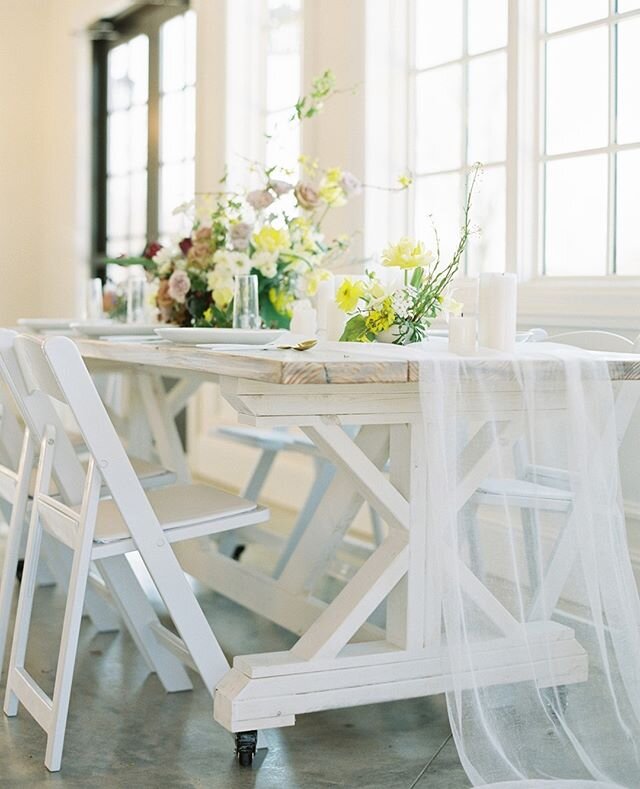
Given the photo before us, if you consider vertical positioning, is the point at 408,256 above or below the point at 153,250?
below

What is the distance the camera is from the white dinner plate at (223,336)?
2.67 m

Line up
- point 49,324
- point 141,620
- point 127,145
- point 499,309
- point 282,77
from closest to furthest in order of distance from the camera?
point 499,309 → point 141,620 → point 49,324 → point 282,77 → point 127,145

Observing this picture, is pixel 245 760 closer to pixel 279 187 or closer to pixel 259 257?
pixel 259 257

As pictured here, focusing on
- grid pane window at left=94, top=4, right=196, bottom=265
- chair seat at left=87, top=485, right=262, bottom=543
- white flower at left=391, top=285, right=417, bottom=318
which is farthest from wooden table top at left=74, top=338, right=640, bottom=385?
grid pane window at left=94, top=4, right=196, bottom=265

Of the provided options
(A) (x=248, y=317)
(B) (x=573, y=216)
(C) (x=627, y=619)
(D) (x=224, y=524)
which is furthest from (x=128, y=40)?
(C) (x=627, y=619)

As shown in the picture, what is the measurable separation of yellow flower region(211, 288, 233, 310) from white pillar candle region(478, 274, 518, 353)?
44.3 inches

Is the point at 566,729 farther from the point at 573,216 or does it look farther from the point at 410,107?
the point at 410,107

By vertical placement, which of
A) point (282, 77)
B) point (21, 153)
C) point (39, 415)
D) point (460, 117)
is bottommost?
point (39, 415)

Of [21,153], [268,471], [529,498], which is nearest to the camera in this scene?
[529,498]

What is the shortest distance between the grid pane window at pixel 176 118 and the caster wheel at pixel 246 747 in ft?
14.8

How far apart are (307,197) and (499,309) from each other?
3.71ft

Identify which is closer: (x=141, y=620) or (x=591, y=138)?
(x=141, y=620)

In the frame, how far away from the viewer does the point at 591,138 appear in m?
3.83

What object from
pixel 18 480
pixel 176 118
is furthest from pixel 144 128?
pixel 18 480
